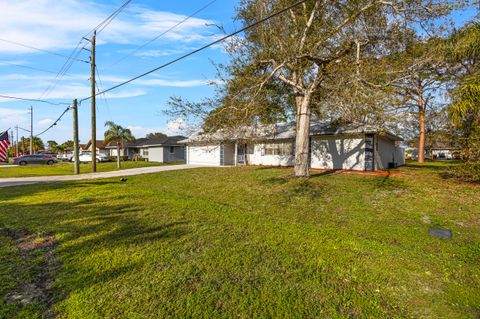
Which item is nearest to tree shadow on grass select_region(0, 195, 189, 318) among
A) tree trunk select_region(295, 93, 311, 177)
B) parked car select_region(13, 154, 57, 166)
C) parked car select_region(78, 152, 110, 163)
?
tree trunk select_region(295, 93, 311, 177)

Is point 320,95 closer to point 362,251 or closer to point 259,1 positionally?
point 259,1

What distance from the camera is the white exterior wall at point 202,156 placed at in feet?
78.3

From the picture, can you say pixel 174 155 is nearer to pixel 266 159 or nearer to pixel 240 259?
pixel 266 159

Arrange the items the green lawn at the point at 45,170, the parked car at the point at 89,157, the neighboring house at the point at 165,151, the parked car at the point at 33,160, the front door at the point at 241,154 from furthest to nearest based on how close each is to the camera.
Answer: the parked car at the point at 89,157
the neighboring house at the point at 165,151
the parked car at the point at 33,160
the front door at the point at 241,154
the green lawn at the point at 45,170

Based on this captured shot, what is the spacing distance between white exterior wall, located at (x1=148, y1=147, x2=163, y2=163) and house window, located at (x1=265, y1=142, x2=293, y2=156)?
1579 centimetres

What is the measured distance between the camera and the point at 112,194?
386 inches

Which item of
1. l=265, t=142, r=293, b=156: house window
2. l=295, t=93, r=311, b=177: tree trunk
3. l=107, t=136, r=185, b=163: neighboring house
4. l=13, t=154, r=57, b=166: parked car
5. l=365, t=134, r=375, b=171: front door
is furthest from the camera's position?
l=107, t=136, r=185, b=163: neighboring house

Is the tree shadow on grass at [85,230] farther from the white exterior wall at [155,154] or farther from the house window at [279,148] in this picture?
the white exterior wall at [155,154]

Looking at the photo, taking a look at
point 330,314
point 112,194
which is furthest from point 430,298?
point 112,194

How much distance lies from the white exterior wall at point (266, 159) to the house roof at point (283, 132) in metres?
1.56

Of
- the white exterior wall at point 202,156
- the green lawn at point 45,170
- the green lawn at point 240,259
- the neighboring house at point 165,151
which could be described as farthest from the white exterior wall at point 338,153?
the neighboring house at point 165,151

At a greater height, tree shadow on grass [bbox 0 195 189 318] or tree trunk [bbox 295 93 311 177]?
tree trunk [bbox 295 93 311 177]

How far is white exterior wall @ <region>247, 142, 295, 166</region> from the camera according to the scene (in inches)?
796

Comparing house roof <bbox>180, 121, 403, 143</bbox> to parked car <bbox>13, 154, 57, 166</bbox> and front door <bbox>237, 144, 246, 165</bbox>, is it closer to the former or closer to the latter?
front door <bbox>237, 144, 246, 165</bbox>
